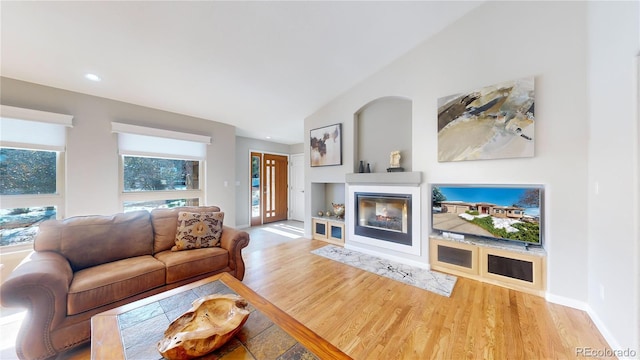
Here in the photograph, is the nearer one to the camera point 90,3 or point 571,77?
point 90,3

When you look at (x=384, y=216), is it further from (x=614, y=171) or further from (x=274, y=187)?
(x=274, y=187)

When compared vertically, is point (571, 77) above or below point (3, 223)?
above

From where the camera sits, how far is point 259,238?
429 centimetres

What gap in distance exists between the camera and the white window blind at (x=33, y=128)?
2496 mm

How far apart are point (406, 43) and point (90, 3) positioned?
3.28 meters

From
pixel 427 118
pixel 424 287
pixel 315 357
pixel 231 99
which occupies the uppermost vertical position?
pixel 231 99

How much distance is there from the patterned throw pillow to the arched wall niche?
7.58ft

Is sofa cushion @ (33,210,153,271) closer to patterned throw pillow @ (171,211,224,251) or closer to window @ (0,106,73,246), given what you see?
patterned throw pillow @ (171,211,224,251)

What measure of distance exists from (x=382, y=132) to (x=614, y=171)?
2384mm

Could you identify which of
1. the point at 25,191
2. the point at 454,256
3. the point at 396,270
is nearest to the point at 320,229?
the point at 396,270

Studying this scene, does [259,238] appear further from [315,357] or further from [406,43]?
[406,43]

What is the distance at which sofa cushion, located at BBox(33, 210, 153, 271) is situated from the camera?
6.04ft

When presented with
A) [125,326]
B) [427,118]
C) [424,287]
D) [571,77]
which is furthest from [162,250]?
[571,77]

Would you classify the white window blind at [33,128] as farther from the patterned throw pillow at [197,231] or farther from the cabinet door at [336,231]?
the cabinet door at [336,231]
